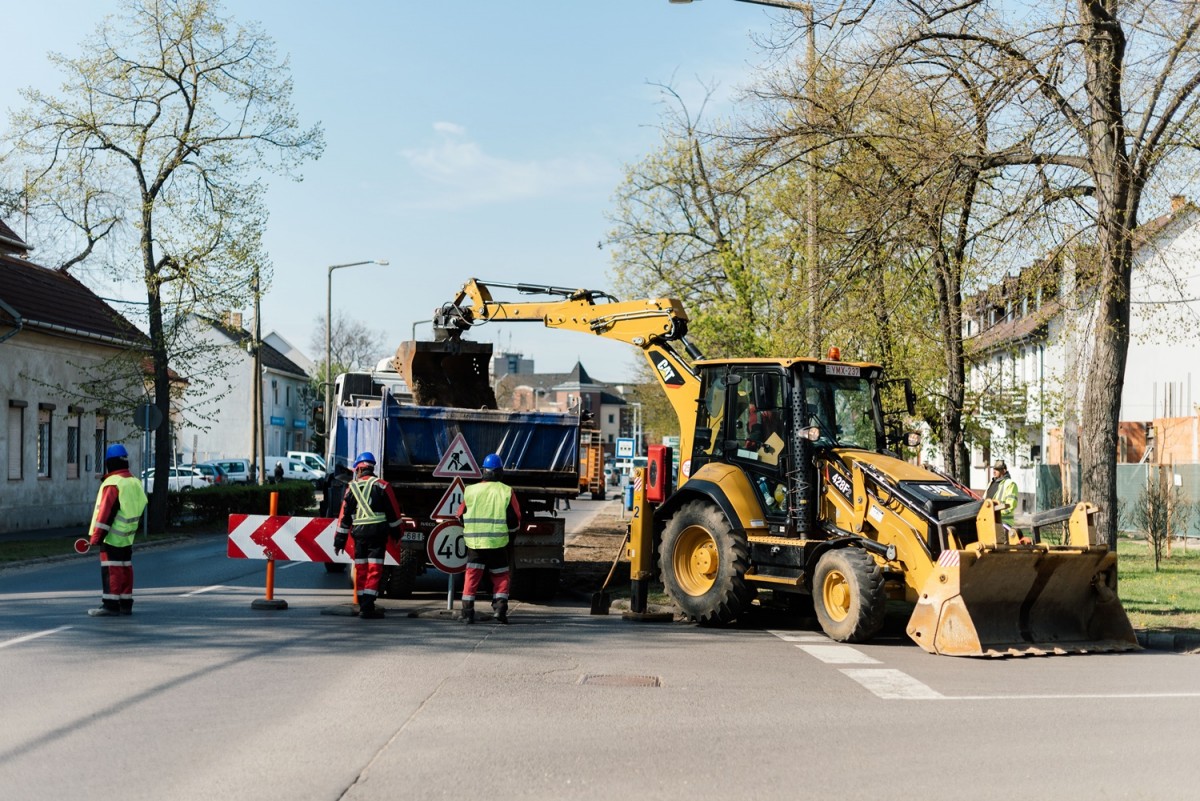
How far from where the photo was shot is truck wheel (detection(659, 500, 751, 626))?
13.3 meters

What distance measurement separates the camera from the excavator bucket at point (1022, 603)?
448 inches

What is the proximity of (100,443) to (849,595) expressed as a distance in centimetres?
2883

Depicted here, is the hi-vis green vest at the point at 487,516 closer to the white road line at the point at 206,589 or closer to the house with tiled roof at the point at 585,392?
the white road line at the point at 206,589

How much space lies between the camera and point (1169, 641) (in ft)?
42.0

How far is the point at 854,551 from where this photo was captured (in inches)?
484

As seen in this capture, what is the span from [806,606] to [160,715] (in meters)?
8.88

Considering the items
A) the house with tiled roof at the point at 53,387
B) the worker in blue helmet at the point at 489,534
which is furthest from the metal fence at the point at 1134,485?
the house with tiled roof at the point at 53,387

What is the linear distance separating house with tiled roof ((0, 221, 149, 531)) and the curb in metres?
23.2

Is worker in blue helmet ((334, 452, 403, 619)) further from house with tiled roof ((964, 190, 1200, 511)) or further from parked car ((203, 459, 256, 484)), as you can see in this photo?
parked car ((203, 459, 256, 484))

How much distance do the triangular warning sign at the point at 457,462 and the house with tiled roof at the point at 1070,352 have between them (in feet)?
22.3

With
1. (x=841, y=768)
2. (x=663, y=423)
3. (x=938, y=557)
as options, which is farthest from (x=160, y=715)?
(x=663, y=423)

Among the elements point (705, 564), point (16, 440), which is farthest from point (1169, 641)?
point (16, 440)

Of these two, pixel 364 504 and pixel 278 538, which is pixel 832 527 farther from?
pixel 278 538

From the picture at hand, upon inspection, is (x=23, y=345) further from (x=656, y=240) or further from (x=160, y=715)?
(x=160, y=715)
